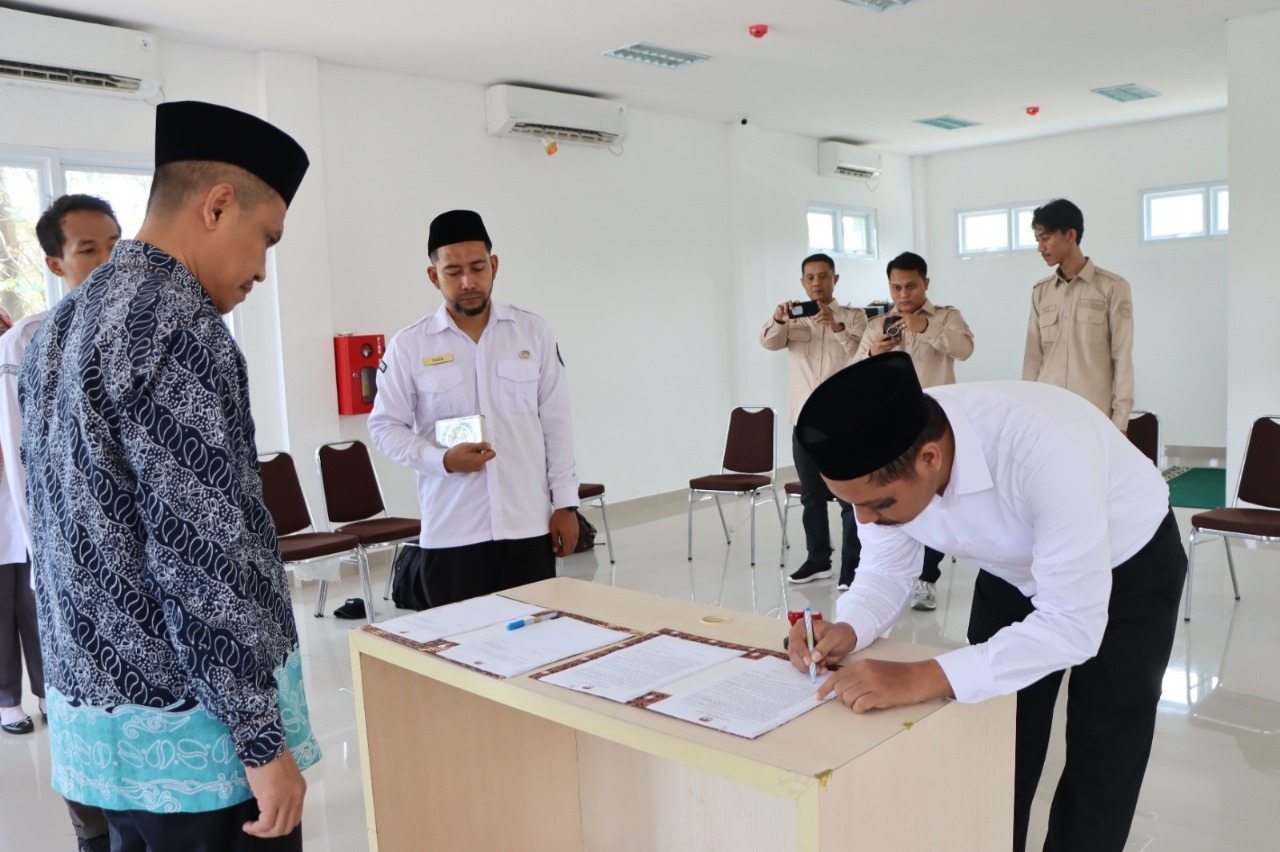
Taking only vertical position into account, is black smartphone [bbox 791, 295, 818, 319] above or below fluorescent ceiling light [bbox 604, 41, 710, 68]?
below

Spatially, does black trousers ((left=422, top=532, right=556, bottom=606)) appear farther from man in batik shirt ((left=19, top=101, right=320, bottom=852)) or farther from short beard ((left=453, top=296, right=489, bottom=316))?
man in batik shirt ((left=19, top=101, right=320, bottom=852))

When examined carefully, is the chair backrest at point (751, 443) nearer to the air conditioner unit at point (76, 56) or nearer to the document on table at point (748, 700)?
the air conditioner unit at point (76, 56)

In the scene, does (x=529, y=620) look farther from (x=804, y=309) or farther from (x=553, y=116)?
(x=553, y=116)

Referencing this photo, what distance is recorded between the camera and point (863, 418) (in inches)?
54.0

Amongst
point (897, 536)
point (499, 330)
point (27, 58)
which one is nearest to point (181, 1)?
point (27, 58)

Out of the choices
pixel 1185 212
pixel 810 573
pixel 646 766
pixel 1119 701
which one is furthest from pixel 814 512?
pixel 1185 212

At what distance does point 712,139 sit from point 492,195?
2.35m

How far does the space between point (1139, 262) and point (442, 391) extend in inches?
313

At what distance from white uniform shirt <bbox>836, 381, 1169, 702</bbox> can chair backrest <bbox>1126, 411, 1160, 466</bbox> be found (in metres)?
3.44

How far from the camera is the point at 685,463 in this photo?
312 inches

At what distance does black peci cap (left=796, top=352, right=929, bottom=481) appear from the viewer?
4.53 feet

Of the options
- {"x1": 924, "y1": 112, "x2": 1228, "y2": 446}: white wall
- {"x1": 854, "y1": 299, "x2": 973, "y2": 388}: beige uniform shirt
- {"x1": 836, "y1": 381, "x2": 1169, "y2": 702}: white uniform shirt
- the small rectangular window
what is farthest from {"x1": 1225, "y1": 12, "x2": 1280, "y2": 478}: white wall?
{"x1": 836, "y1": 381, "x2": 1169, "y2": 702}: white uniform shirt

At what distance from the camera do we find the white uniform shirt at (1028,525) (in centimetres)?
142

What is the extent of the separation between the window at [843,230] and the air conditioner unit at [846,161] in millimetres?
317
